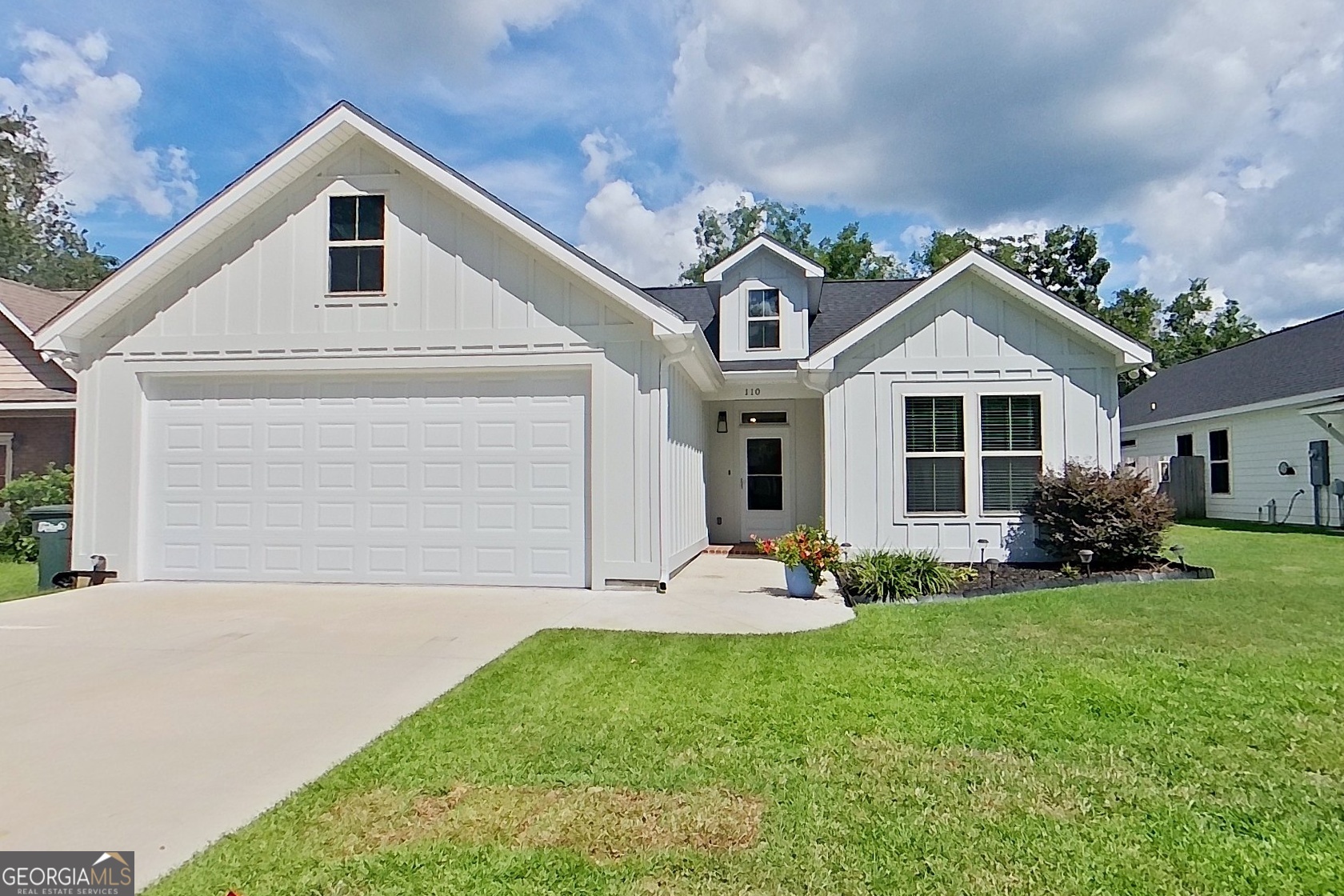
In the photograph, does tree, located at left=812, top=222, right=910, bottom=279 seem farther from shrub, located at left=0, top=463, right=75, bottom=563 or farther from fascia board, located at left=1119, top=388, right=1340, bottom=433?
shrub, located at left=0, top=463, right=75, bottom=563

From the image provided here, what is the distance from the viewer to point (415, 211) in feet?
30.5

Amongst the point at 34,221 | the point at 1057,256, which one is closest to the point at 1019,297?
the point at 1057,256

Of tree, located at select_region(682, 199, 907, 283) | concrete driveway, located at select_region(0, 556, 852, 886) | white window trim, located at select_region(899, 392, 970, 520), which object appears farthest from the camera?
tree, located at select_region(682, 199, 907, 283)

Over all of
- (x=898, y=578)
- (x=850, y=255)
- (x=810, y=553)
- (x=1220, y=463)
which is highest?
(x=850, y=255)

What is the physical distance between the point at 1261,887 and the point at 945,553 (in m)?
8.34

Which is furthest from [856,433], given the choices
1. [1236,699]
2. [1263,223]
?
[1263,223]

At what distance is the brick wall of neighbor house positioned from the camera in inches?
580

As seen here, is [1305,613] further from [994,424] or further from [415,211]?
[415,211]

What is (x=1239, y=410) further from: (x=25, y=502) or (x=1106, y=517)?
(x=25, y=502)

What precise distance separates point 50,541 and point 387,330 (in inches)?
203

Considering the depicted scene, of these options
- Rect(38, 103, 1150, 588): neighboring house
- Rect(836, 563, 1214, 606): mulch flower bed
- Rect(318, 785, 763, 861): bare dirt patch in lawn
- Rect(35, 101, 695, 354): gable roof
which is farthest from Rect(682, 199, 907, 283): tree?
Rect(318, 785, 763, 861): bare dirt patch in lawn

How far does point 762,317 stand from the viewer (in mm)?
13672

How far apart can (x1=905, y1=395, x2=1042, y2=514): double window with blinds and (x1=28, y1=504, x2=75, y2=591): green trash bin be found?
1134 centimetres

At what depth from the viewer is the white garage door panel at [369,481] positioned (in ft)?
29.9
